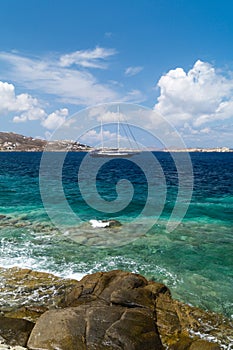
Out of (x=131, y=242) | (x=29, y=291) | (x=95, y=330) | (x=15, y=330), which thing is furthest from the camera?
(x=131, y=242)

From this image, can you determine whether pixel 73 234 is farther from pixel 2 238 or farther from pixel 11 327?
pixel 11 327

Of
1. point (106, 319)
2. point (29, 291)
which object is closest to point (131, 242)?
point (29, 291)

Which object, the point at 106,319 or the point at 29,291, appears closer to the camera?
the point at 106,319

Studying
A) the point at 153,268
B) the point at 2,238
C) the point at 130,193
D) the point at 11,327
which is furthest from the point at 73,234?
the point at 130,193

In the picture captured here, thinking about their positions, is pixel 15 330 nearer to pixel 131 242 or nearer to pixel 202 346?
pixel 202 346

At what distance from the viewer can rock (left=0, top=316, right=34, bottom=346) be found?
356 inches

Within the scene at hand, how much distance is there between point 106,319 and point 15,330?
10.1 feet

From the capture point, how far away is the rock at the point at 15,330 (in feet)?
29.7

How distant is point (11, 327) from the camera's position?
9609 millimetres

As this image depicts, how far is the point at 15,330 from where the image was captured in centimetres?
948

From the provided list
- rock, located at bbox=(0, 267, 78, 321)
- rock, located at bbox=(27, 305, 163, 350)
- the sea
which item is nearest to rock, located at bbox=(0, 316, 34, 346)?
rock, located at bbox=(27, 305, 163, 350)

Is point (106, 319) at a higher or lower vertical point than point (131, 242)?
higher

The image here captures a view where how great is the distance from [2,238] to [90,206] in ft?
46.6

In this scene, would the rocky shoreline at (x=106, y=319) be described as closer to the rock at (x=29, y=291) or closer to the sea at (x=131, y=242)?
the rock at (x=29, y=291)
